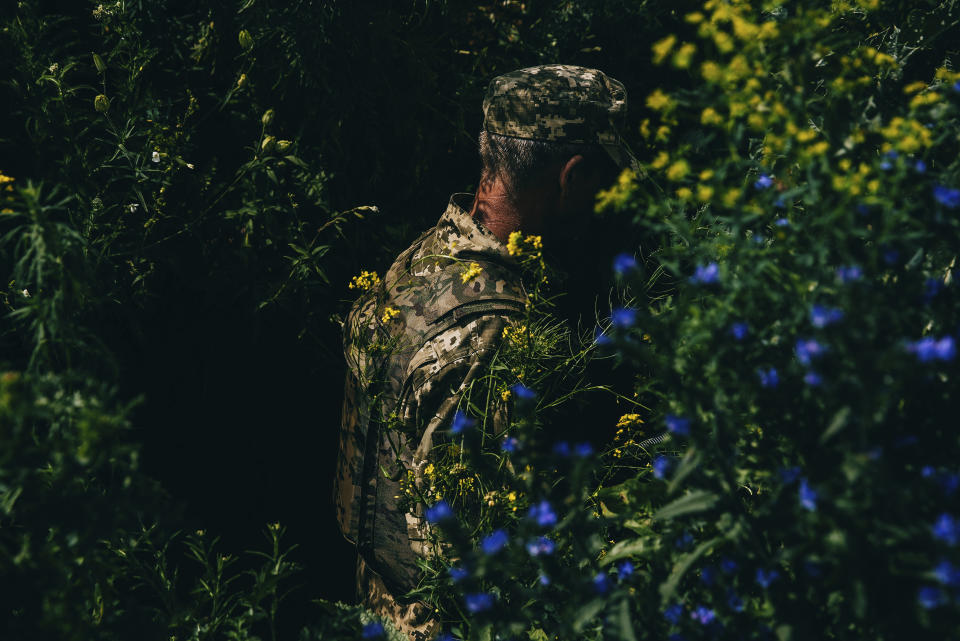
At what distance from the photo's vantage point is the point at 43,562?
100 cm


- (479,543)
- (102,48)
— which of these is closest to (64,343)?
(479,543)

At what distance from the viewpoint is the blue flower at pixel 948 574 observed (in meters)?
0.78

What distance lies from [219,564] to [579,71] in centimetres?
175

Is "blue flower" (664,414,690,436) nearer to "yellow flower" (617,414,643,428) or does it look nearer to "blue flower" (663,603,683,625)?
"blue flower" (663,603,683,625)

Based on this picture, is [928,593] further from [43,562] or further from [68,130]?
[68,130]

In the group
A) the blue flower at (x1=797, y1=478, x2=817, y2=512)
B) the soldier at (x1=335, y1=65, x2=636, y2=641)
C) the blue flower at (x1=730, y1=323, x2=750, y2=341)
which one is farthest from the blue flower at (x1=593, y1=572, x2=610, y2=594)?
the soldier at (x1=335, y1=65, x2=636, y2=641)

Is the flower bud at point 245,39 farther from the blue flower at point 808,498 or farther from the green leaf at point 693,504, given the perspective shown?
the blue flower at point 808,498

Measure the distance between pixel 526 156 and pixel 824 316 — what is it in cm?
137

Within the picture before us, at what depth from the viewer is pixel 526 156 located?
6.98 feet

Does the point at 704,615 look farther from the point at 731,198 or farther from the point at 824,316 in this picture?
the point at 731,198

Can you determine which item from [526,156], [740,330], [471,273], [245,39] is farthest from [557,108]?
[740,330]

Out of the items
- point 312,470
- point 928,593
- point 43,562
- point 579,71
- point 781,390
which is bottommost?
point 312,470

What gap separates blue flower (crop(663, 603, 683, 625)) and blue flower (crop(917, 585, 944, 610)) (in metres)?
0.34

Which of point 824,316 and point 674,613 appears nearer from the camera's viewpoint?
point 824,316
